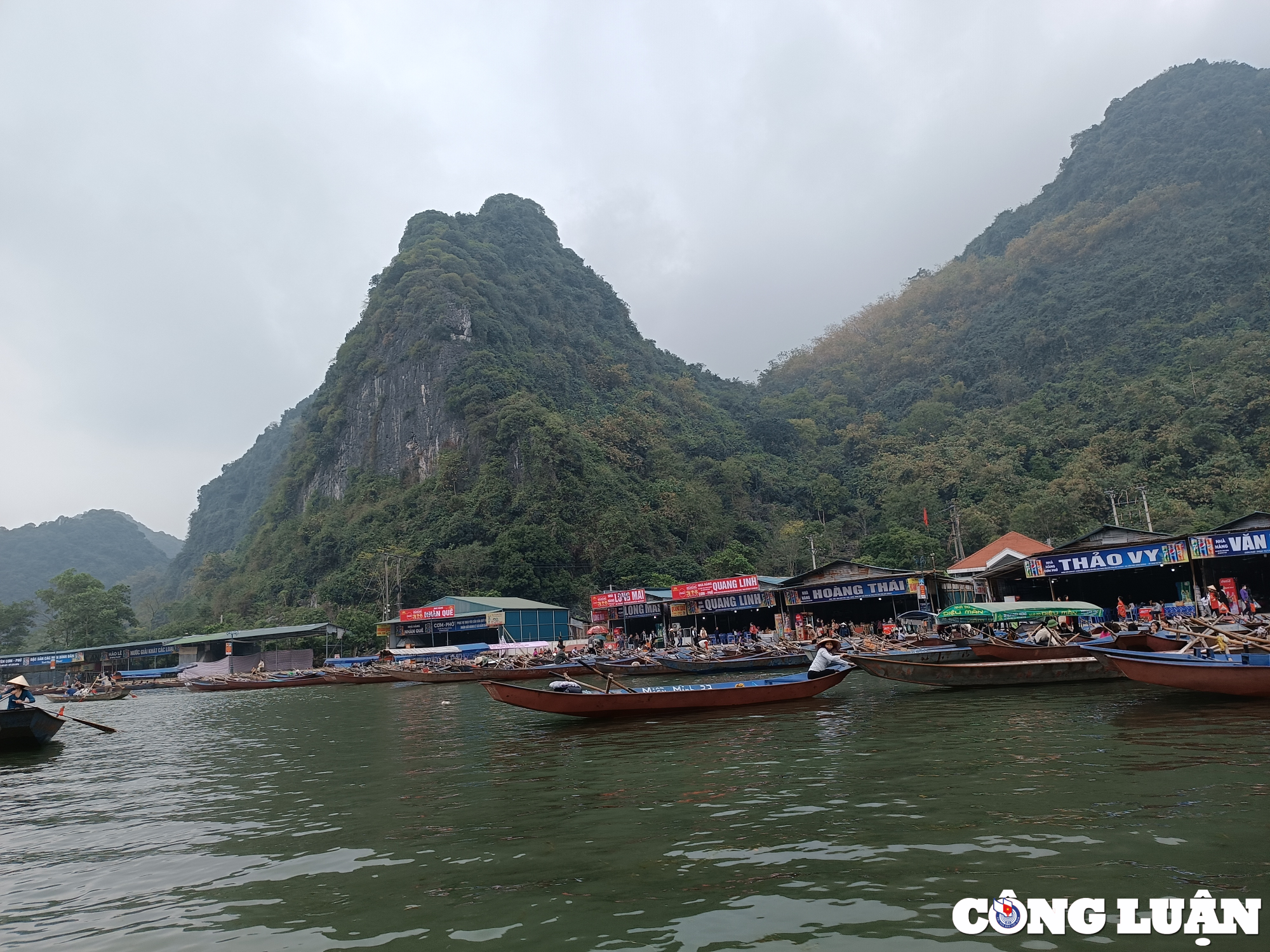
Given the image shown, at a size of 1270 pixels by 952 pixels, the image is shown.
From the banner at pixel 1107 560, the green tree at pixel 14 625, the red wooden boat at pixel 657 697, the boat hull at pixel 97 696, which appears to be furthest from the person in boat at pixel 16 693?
the green tree at pixel 14 625

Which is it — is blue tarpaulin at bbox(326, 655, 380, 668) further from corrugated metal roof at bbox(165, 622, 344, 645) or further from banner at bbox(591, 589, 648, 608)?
banner at bbox(591, 589, 648, 608)

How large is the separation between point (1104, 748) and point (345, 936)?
8.51 metres

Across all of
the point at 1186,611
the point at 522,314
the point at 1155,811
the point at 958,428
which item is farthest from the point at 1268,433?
the point at 522,314

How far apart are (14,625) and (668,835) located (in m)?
92.7

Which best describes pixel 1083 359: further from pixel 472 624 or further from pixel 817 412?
pixel 472 624

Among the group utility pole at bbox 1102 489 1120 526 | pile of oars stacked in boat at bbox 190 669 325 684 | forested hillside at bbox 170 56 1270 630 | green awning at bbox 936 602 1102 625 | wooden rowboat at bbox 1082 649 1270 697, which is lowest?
pile of oars stacked in boat at bbox 190 669 325 684

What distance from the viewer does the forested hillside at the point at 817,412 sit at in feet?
194

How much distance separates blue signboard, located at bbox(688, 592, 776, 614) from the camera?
1499 inches

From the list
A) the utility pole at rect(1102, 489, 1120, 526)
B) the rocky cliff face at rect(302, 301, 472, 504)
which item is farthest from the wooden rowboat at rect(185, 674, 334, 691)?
the utility pole at rect(1102, 489, 1120, 526)

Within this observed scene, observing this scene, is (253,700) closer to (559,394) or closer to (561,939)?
(561,939)

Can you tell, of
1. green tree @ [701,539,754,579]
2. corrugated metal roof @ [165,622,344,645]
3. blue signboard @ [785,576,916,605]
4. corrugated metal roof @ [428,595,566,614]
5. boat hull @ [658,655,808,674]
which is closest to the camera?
boat hull @ [658,655,808,674]

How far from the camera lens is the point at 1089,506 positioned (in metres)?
51.7

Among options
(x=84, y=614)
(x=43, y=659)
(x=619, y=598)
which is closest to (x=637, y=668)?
(x=619, y=598)

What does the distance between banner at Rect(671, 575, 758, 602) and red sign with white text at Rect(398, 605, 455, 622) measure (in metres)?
14.7
